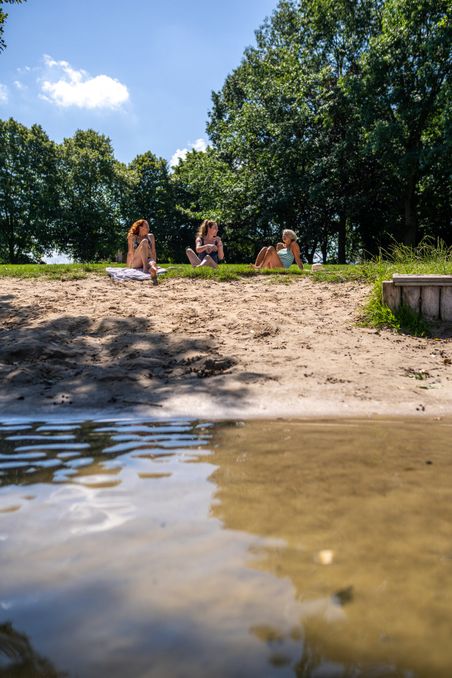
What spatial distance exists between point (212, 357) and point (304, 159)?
23706 mm

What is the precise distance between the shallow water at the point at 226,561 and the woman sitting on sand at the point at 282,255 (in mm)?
10053

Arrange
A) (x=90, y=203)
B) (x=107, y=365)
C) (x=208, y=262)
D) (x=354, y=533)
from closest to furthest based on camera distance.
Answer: (x=354, y=533) < (x=107, y=365) < (x=208, y=262) < (x=90, y=203)

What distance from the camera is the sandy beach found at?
460 centimetres

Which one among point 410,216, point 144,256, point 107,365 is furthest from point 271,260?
point 410,216

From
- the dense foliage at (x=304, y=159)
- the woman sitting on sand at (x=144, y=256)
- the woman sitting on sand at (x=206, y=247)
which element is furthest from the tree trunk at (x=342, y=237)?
the woman sitting on sand at (x=144, y=256)

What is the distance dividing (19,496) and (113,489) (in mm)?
407

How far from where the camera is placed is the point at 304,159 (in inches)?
1077

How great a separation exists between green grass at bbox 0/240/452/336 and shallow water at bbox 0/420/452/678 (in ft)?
13.7

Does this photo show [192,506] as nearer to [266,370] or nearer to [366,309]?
[266,370]

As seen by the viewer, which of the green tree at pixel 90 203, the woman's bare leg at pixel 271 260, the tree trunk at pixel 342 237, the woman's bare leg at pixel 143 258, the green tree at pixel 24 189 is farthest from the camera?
the green tree at pixel 90 203

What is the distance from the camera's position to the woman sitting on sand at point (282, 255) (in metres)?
12.9

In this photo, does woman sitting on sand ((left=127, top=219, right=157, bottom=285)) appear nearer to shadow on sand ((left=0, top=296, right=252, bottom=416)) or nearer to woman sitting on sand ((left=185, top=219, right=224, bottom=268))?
woman sitting on sand ((left=185, top=219, right=224, bottom=268))

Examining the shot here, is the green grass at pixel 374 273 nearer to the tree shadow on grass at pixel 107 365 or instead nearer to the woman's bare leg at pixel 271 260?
the woman's bare leg at pixel 271 260

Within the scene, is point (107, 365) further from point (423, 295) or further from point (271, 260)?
point (271, 260)
